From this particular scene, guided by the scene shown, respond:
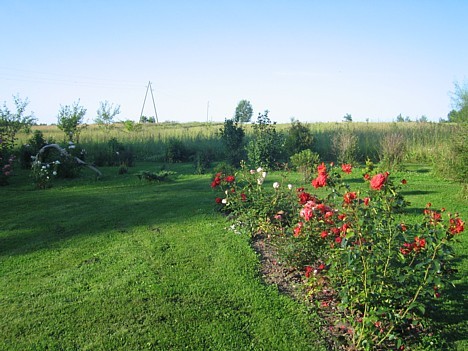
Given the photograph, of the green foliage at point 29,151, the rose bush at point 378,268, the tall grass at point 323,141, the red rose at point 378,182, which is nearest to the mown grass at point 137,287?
the rose bush at point 378,268

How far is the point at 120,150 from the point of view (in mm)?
17094

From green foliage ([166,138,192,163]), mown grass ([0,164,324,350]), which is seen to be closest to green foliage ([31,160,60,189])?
mown grass ([0,164,324,350])

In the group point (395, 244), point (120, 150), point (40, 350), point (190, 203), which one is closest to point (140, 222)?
point (190, 203)

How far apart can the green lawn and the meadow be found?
1cm

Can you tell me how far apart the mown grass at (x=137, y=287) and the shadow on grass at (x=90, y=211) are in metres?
0.04

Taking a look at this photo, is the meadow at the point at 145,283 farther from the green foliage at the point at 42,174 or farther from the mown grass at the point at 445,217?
the green foliage at the point at 42,174

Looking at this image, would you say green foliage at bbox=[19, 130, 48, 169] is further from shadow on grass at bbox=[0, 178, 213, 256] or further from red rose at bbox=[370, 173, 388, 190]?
red rose at bbox=[370, 173, 388, 190]

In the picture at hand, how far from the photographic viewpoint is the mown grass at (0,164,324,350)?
3309mm

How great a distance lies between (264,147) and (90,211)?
6.69 m

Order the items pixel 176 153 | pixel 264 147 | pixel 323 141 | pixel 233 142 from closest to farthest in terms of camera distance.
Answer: pixel 264 147 < pixel 233 142 < pixel 176 153 < pixel 323 141

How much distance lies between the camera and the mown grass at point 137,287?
3309 mm

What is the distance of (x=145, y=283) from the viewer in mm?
4277

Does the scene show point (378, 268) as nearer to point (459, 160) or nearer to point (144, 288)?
point (144, 288)

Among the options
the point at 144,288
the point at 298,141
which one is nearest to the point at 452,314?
the point at 144,288
